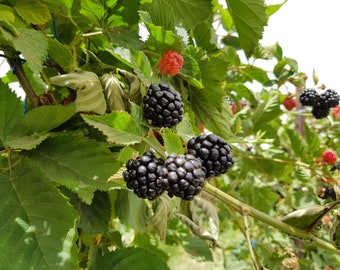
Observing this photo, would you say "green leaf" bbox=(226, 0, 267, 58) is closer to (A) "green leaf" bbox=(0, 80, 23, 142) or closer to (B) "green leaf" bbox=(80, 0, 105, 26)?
(B) "green leaf" bbox=(80, 0, 105, 26)

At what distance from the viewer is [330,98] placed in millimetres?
2092

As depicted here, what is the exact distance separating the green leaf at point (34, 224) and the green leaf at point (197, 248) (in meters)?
1.04

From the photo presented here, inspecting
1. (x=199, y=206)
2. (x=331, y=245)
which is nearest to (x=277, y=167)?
(x=199, y=206)

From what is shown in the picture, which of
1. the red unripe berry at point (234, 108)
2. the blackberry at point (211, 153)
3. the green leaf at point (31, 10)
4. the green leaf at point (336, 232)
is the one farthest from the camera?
the red unripe berry at point (234, 108)

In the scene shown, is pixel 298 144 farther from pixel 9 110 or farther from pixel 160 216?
pixel 9 110

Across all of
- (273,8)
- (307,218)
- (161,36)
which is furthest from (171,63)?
(273,8)

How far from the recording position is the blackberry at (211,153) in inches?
34.0

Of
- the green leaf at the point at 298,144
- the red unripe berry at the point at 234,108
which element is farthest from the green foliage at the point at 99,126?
the green leaf at the point at 298,144

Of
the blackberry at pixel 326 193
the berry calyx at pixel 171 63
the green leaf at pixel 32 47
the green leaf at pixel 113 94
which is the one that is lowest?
the blackberry at pixel 326 193

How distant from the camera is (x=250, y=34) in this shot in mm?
1223

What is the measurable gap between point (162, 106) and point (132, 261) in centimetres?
52

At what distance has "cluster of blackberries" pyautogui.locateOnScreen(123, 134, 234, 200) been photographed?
757 mm

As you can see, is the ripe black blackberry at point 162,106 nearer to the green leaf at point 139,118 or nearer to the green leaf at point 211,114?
the green leaf at point 139,118

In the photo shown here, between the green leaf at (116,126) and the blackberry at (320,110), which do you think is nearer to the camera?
the green leaf at (116,126)
